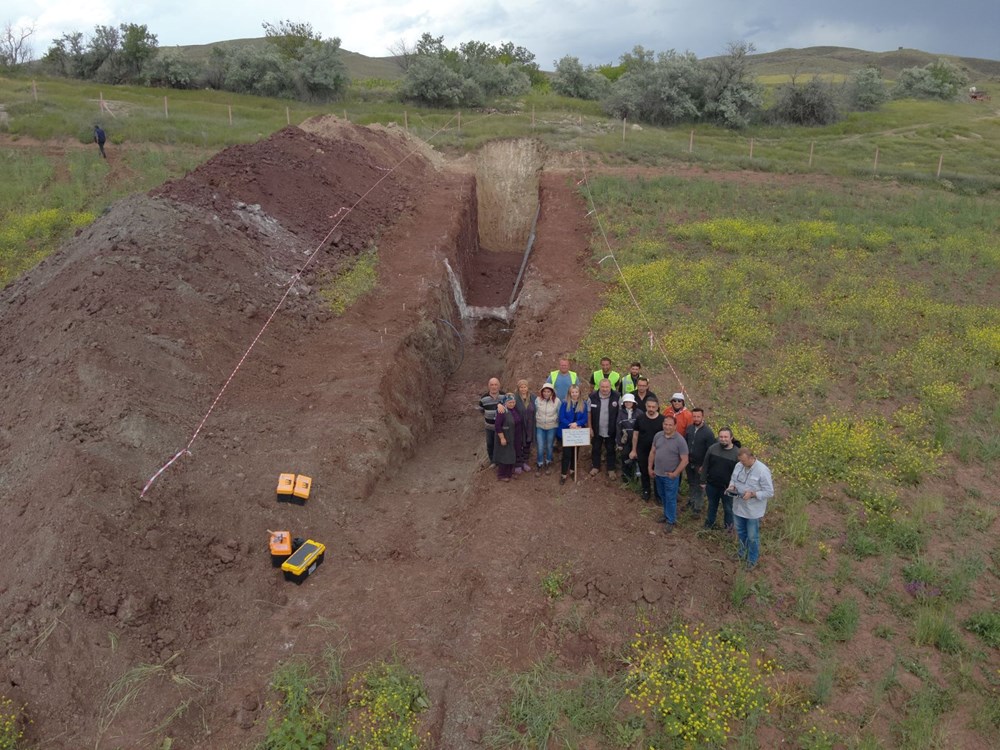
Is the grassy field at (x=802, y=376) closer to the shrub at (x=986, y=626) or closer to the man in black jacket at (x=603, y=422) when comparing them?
the shrub at (x=986, y=626)

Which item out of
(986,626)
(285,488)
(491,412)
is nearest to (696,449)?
(491,412)

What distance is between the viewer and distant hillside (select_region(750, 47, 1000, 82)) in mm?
97188

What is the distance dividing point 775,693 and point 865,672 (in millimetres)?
999

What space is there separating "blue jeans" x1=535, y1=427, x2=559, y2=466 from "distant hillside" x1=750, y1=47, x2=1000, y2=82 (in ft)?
330

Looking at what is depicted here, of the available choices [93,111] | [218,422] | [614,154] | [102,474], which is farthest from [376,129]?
[102,474]

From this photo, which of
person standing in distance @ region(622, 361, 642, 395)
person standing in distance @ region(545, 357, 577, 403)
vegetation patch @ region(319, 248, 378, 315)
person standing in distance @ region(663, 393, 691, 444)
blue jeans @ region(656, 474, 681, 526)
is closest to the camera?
blue jeans @ region(656, 474, 681, 526)

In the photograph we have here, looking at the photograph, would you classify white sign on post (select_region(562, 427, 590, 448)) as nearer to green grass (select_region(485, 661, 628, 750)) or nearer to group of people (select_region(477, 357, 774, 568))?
group of people (select_region(477, 357, 774, 568))

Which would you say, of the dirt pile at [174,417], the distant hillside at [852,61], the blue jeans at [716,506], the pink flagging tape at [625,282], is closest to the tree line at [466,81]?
the pink flagging tape at [625,282]

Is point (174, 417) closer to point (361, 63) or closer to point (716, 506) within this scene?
point (716, 506)

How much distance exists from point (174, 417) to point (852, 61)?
12829 cm

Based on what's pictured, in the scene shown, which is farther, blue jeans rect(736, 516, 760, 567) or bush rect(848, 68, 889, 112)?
bush rect(848, 68, 889, 112)

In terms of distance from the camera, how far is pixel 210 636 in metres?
6.49

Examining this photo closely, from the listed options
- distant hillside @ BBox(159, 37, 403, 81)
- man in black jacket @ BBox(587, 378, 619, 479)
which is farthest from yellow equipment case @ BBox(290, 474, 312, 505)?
distant hillside @ BBox(159, 37, 403, 81)

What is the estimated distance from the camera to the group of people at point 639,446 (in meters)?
7.29
